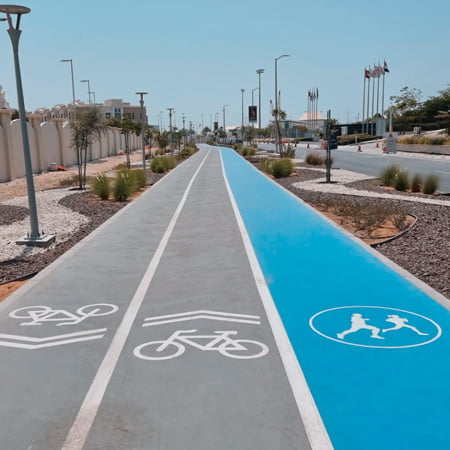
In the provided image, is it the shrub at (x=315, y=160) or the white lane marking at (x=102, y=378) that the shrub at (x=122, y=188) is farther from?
the shrub at (x=315, y=160)

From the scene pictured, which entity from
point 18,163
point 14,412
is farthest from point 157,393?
point 18,163

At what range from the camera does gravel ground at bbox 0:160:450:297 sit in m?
8.59

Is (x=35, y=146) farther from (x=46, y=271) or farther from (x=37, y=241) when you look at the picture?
(x=46, y=271)

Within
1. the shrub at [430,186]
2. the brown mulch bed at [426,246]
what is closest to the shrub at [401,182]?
the shrub at [430,186]

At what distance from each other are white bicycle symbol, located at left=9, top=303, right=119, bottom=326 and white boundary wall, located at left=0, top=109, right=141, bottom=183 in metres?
21.2

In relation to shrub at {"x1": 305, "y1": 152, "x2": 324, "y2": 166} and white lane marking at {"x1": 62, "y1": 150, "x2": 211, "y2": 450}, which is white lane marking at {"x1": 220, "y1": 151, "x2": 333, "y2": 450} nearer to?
white lane marking at {"x1": 62, "y1": 150, "x2": 211, "y2": 450}

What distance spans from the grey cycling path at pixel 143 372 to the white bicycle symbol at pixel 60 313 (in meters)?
0.09

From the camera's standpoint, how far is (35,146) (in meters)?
34.8

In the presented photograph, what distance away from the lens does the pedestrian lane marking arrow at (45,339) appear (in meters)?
5.63

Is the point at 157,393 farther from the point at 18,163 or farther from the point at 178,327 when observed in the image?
the point at 18,163

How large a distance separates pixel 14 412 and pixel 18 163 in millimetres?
28987

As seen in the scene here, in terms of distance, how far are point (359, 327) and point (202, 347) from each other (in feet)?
5.95

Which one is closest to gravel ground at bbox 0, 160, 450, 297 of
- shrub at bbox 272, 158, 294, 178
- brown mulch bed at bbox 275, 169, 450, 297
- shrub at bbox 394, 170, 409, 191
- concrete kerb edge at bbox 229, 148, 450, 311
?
brown mulch bed at bbox 275, 169, 450, 297

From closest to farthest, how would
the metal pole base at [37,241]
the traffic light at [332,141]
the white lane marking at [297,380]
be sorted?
the white lane marking at [297,380]
the metal pole base at [37,241]
the traffic light at [332,141]
